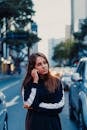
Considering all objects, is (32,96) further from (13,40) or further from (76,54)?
(76,54)

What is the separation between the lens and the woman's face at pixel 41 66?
648 centimetres

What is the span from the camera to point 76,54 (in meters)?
114

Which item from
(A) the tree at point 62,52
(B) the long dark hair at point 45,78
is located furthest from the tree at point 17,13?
(B) the long dark hair at point 45,78

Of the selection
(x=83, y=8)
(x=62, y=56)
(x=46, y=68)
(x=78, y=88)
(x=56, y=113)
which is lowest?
(x=62, y=56)

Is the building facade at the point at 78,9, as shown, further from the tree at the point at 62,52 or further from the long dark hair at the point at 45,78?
the long dark hair at the point at 45,78

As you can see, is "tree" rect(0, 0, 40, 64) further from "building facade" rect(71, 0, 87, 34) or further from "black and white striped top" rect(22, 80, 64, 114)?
"black and white striped top" rect(22, 80, 64, 114)

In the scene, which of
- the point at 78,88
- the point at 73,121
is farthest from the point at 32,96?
the point at 73,121

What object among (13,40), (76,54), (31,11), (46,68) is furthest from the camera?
(76,54)

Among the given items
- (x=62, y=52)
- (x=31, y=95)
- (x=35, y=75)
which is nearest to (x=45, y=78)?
(x=35, y=75)

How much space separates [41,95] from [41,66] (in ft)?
1.00

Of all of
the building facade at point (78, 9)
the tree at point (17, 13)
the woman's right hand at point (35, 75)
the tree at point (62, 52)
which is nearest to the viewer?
the woman's right hand at point (35, 75)

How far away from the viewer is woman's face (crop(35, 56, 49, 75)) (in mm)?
6484

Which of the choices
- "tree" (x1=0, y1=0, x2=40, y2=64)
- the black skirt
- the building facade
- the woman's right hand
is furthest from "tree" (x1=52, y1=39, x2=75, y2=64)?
the woman's right hand

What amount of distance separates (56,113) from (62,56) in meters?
144
